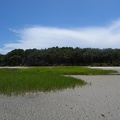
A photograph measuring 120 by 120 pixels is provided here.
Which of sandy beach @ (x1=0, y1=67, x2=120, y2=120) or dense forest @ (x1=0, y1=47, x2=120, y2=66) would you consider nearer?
sandy beach @ (x1=0, y1=67, x2=120, y2=120)

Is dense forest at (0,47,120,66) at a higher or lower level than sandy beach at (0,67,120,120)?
higher

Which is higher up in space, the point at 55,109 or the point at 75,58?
the point at 75,58

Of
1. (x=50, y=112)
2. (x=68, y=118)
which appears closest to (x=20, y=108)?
(x=50, y=112)

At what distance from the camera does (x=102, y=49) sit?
3332 inches

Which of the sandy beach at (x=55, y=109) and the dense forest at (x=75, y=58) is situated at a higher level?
the dense forest at (x=75, y=58)

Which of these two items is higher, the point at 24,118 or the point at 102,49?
the point at 102,49

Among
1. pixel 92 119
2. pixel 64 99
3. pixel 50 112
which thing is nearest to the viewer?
pixel 92 119

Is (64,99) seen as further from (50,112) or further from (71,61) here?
(71,61)

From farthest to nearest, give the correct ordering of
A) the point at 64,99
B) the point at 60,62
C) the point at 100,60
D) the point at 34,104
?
the point at 60,62
the point at 100,60
the point at 64,99
the point at 34,104

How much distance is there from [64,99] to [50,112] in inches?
97.7

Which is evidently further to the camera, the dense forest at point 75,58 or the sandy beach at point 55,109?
the dense forest at point 75,58

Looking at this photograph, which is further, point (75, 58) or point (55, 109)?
point (75, 58)

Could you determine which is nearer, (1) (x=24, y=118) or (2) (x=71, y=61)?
(1) (x=24, y=118)

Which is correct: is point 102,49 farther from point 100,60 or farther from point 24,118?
point 24,118
